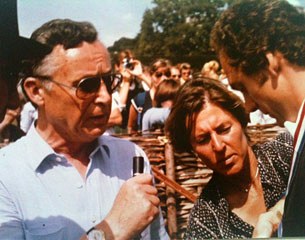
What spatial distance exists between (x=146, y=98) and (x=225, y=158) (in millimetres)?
561

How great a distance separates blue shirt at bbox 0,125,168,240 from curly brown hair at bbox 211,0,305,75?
0.77 m

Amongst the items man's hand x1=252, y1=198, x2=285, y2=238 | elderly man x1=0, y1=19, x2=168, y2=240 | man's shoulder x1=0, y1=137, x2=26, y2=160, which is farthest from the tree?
man's hand x1=252, y1=198, x2=285, y2=238

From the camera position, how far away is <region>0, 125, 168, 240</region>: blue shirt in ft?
10.4

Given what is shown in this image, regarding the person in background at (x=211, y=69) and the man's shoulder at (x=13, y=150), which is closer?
the man's shoulder at (x=13, y=150)

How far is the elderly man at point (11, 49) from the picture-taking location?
3.15 m

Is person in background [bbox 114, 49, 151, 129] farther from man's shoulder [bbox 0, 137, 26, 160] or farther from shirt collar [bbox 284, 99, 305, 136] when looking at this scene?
shirt collar [bbox 284, 99, 305, 136]

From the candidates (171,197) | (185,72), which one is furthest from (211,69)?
(171,197)

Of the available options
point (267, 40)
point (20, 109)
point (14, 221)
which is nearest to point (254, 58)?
point (267, 40)

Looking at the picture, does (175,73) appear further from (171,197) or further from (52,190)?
(52,190)

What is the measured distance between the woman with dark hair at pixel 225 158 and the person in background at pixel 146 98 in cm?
14

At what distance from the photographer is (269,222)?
11.2ft

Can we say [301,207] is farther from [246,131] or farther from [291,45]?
[291,45]

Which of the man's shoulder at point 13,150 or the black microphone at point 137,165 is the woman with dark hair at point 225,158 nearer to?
the black microphone at point 137,165

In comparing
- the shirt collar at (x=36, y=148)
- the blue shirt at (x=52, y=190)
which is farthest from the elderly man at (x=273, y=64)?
the shirt collar at (x=36, y=148)
